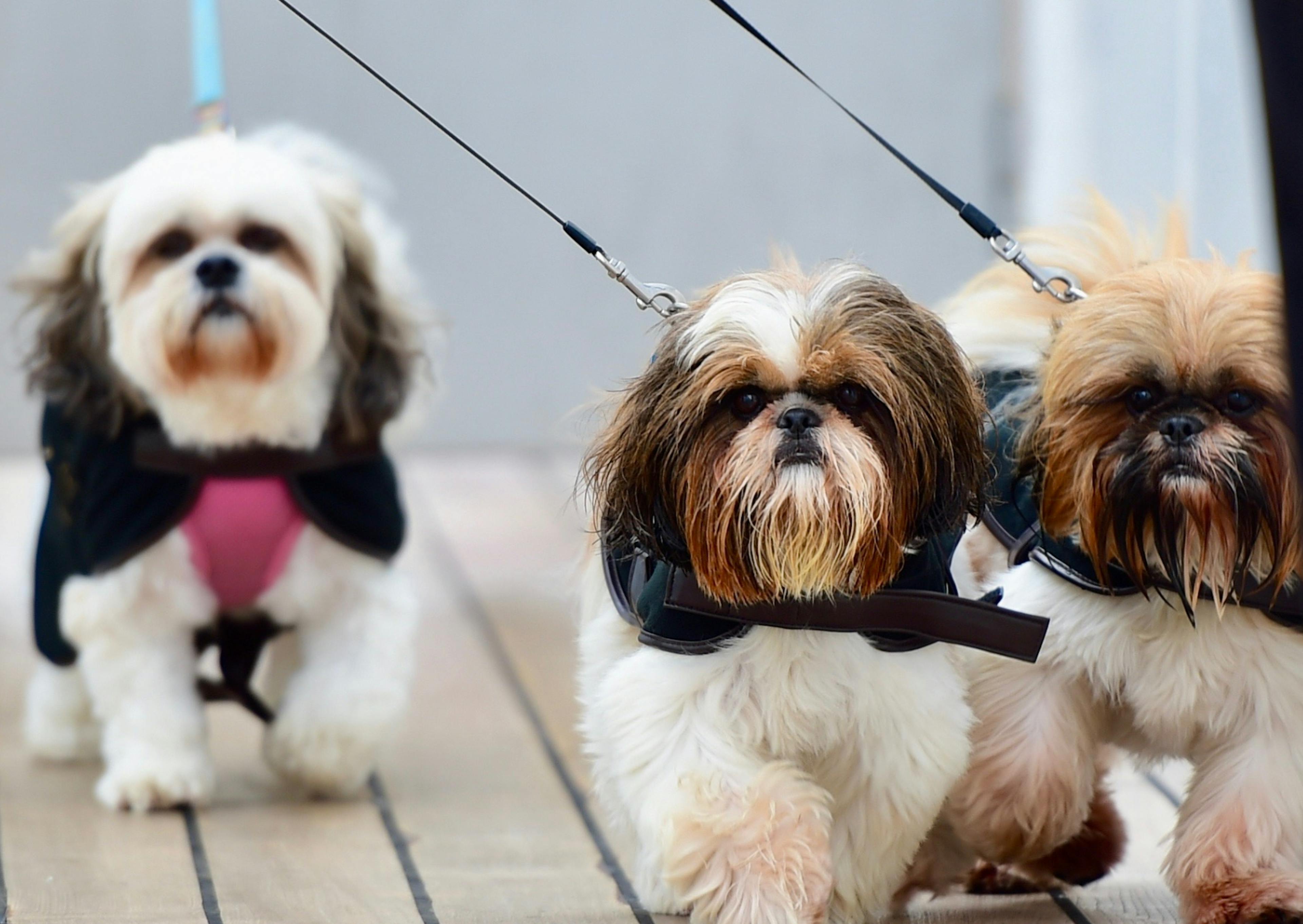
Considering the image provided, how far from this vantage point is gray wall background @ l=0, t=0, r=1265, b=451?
660cm

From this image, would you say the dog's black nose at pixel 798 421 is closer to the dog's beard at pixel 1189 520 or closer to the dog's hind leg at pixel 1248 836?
the dog's beard at pixel 1189 520

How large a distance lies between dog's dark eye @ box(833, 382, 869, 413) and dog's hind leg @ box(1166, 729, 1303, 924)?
71 cm

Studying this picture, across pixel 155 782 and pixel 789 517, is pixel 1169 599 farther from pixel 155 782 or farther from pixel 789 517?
pixel 155 782

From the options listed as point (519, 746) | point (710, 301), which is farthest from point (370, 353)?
point (710, 301)

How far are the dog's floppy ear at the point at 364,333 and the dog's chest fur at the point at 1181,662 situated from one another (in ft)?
4.60

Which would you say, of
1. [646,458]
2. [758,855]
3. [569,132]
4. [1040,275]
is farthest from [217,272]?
[569,132]

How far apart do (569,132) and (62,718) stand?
12.0 ft

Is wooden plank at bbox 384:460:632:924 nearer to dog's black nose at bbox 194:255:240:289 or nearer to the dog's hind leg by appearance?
the dog's hind leg

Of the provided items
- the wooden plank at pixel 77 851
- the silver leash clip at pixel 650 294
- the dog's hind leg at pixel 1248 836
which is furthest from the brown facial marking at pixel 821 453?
the wooden plank at pixel 77 851

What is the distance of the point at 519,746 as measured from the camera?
383 centimetres

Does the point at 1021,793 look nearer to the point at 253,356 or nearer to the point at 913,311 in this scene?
the point at 913,311

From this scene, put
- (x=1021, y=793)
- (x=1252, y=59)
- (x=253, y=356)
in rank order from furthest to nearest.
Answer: (x=253, y=356)
(x=1021, y=793)
(x=1252, y=59)

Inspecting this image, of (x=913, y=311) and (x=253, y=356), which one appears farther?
(x=253, y=356)

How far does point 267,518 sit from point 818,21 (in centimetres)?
406
